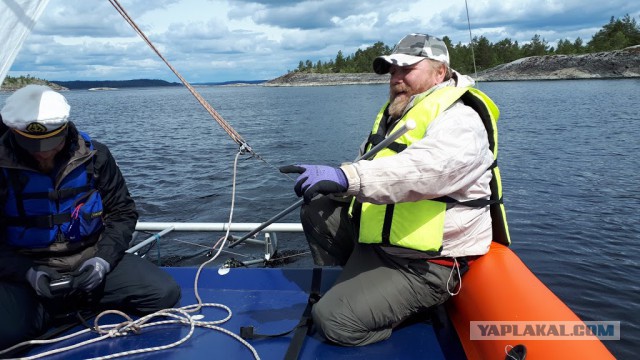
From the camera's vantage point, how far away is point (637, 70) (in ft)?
244

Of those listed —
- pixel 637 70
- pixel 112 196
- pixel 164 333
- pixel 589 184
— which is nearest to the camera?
pixel 164 333

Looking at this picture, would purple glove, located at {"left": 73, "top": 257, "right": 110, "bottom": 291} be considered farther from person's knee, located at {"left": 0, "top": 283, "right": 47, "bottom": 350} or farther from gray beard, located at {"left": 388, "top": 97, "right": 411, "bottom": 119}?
→ gray beard, located at {"left": 388, "top": 97, "right": 411, "bottom": 119}

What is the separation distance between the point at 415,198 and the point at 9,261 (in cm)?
251

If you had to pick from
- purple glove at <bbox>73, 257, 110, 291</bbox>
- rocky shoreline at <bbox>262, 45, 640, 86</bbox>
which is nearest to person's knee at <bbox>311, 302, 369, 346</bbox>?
purple glove at <bbox>73, 257, 110, 291</bbox>

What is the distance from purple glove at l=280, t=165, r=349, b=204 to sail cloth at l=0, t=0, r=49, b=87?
1.27m

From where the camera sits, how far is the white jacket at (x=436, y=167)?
7.54 feet

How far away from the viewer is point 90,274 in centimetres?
293

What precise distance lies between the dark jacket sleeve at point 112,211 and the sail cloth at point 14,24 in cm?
149

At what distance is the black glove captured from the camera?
2.81m

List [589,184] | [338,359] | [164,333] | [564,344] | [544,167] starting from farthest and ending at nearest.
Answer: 1. [544,167]
2. [589,184]
3. [164,333]
4. [338,359]
5. [564,344]

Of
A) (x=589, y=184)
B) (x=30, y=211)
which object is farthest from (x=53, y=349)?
(x=589, y=184)

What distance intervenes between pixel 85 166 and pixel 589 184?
10755mm

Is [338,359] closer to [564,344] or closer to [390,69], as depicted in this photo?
[564,344]

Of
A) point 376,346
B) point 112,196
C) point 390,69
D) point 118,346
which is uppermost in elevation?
point 390,69
